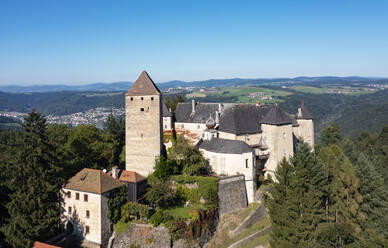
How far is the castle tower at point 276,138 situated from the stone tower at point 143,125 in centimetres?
1555

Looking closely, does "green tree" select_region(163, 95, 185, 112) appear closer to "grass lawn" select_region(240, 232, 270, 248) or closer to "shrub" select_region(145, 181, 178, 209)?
"shrub" select_region(145, 181, 178, 209)

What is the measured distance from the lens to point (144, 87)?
119 ft

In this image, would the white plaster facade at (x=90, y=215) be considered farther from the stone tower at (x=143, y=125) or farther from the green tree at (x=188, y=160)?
the green tree at (x=188, y=160)

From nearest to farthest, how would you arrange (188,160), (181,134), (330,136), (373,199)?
1. (373,199)
2. (188,160)
3. (181,134)
4. (330,136)

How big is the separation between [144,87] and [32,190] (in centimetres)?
1673

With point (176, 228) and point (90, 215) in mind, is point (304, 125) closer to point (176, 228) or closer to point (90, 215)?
point (176, 228)

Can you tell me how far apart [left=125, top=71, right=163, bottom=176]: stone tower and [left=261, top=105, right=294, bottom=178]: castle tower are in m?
15.6

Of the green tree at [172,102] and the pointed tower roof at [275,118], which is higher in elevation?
the green tree at [172,102]

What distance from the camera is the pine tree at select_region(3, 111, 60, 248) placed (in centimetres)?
2652

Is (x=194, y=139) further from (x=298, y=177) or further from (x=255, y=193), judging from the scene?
(x=298, y=177)

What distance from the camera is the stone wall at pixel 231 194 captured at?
32500 millimetres

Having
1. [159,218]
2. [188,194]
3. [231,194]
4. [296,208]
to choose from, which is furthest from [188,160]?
[296,208]

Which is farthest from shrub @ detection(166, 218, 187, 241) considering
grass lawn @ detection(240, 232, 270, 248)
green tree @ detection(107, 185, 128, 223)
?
grass lawn @ detection(240, 232, 270, 248)

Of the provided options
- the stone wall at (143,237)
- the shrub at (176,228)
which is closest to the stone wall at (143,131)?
the stone wall at (143,237)
